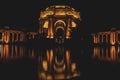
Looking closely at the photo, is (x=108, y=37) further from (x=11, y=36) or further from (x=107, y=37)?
(x=11, y=36)

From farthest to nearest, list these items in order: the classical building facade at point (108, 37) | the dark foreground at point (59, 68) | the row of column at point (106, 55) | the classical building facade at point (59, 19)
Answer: the classical building facade at point (59, 19) → the classical building facade at point (108, 37) → the row of column at point (106, 55) → the dark foreground at point (59, 68)

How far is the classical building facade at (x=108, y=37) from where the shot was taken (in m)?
74.5

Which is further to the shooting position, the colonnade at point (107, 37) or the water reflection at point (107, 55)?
the colonnade at point (107, 37)

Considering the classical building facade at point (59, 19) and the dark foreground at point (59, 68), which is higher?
the classical building facade at point (59, 19)

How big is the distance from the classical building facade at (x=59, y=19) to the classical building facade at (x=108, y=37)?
28.6 feet

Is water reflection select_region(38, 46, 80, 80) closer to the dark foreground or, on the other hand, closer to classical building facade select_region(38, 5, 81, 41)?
the dark foreground

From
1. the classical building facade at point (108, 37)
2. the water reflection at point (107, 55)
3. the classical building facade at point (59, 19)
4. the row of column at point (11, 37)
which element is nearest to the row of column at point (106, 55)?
the water reflection at point (107, 55)

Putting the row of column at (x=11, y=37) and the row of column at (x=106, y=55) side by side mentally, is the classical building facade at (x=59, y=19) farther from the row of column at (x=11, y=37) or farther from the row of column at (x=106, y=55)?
the row of column at (x=106, y=55)

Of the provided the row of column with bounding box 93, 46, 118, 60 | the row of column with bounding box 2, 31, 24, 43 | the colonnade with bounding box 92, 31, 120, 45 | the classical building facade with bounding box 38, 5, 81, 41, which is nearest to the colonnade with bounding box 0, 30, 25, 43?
the row of column with bounding box 2, 31, 24, 43

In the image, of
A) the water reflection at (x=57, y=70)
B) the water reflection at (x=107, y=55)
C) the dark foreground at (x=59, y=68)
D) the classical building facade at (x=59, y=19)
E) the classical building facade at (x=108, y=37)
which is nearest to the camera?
the dark foreground at (x=59, y=68)

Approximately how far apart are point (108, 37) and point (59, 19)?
16674mm

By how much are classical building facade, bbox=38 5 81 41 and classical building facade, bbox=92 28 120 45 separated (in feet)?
28.6

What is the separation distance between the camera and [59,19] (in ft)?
280

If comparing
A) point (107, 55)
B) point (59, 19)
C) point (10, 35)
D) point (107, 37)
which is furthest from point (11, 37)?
point (107, 55)
